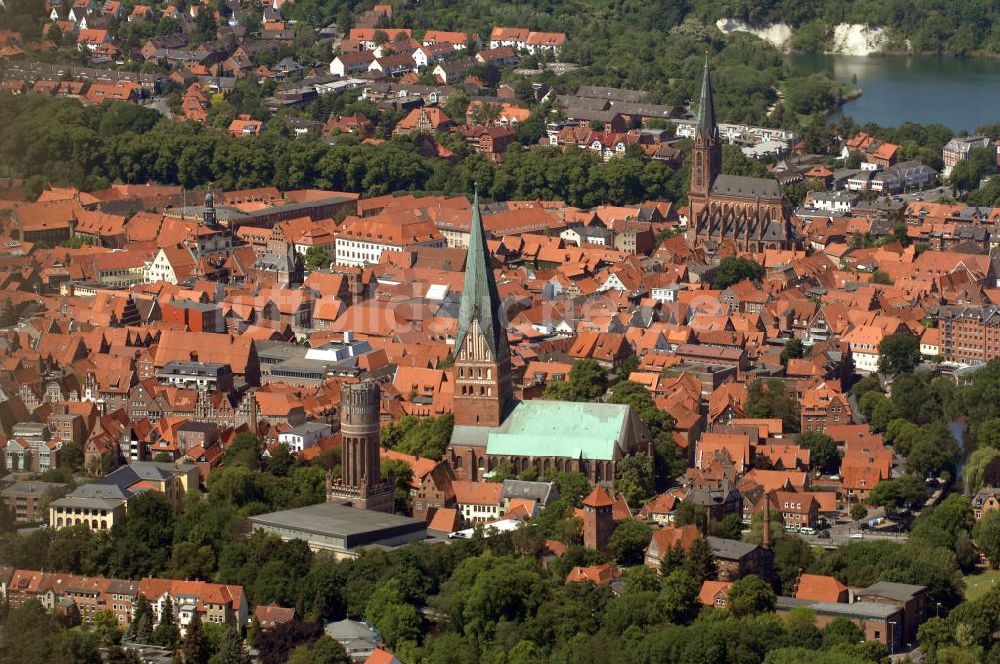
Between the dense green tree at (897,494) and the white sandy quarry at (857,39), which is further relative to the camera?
the white sandy quarry at (857,39)

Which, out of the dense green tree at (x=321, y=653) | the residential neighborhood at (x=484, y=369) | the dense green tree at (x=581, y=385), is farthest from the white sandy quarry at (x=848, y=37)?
the dense green tree at (x=321, y=653)

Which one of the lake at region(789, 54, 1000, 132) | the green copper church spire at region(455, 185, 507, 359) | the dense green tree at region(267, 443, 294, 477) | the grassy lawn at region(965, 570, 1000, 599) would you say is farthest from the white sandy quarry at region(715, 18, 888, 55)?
the grassy lawn at region(965, 570, 1000, 599)

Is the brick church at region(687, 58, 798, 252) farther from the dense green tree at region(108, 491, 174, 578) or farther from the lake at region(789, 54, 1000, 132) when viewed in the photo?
the dense green tree at region(108, 491, 174, 578)

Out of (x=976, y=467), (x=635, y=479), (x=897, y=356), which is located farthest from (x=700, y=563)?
(x=897, y=356)

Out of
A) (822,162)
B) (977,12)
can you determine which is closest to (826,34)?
(977,12)

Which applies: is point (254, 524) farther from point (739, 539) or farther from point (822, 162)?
point (822, 162)

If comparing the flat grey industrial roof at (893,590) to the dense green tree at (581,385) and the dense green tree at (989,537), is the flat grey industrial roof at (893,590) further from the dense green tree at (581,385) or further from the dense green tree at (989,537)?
the dense green tree at (581,385)
